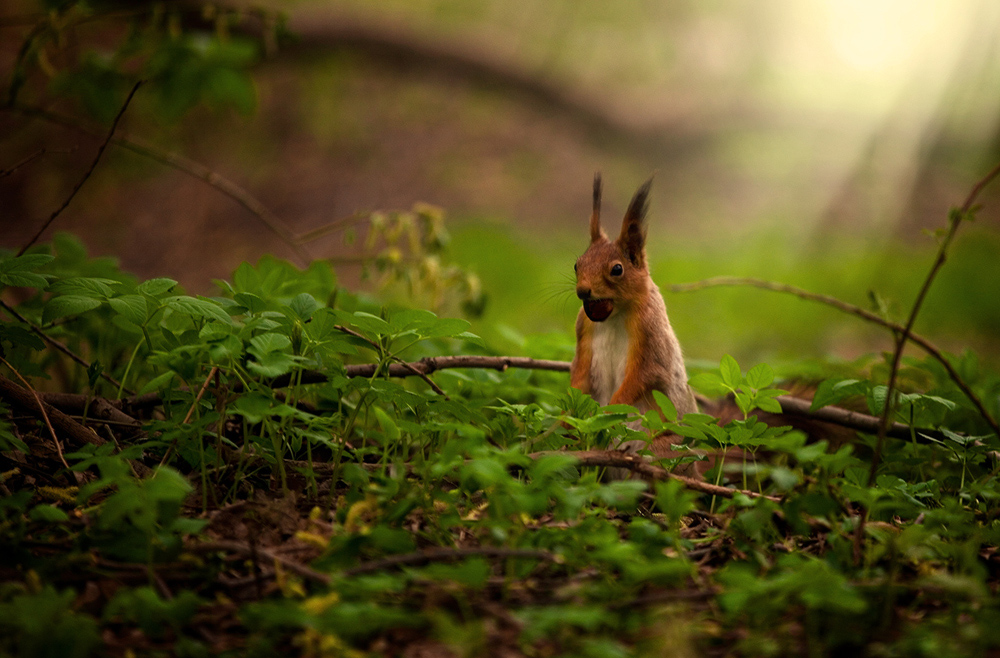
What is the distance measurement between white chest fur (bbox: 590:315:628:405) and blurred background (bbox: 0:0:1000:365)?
9.05 feet

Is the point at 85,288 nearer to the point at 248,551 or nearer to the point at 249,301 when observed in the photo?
the point at 249,301

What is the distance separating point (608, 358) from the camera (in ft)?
9.11

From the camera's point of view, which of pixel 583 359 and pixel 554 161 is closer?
pixel 583 359

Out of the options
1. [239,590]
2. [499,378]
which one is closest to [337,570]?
[239,590]

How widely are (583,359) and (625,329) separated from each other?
7.3 inches

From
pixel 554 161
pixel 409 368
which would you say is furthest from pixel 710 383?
pixel 554 161

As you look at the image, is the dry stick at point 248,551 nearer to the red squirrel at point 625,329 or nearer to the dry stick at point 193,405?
the dry stick at point 193,405

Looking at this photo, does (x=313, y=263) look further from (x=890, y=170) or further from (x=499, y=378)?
(x=890, y=170)

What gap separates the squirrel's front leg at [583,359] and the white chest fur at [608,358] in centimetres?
2

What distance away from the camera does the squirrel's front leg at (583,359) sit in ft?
9.06

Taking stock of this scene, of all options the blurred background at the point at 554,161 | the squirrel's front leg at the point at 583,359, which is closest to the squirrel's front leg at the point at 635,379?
the squirrel's front leg at the point at 583,359

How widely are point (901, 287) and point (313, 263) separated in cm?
559

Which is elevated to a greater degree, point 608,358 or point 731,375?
point 731,375

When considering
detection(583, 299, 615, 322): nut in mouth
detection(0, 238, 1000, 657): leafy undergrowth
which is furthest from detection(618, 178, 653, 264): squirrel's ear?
detection(0, 238, 1000, 657): leafy undergrowth
